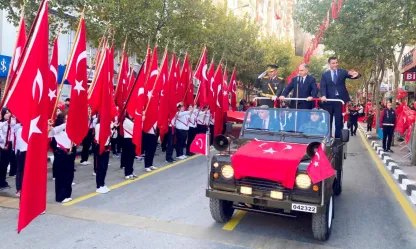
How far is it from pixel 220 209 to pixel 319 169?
1.75 metres

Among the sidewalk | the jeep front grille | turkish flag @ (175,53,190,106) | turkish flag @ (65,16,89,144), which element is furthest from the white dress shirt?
the sidewalk

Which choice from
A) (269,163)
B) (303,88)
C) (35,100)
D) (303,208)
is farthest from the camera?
(303,88)

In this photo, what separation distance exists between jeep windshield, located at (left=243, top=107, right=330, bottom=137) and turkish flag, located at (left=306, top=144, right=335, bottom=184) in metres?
1.53

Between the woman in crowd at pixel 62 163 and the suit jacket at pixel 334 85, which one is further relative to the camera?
the suit jacket at pixel 334 85

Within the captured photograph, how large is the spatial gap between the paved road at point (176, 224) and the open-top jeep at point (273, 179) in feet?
1.31

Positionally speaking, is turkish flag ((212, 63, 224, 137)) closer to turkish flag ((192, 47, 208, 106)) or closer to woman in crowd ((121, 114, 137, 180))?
turkish flag ((192, 47, 208, 106))

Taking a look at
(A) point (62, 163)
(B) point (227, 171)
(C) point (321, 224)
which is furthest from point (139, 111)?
(C) point (321, 224)

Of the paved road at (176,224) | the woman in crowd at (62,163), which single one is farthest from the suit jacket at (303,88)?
the woman in crowd at (62,163)

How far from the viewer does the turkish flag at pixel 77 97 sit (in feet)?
21.5

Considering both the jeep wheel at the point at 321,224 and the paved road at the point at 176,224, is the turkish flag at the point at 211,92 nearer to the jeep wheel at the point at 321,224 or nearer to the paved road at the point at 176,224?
the paved road at the point at 176,224

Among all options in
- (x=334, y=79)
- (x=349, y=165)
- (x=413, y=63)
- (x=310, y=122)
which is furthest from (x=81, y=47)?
(x=413, y=63)

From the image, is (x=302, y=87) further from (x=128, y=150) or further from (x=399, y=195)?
(x=128, y=150)

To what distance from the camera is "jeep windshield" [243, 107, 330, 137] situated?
6.82m

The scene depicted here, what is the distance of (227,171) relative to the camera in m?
5.75
